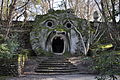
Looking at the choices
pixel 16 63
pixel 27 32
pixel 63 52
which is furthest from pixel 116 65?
pixel 27 32

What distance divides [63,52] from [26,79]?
7.22 m

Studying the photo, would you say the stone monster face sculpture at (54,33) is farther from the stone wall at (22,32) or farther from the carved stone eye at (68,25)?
the stone wall at (22,32)

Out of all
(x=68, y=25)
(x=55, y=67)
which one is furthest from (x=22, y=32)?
(x=55, y=67)

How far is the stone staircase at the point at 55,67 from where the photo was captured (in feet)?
33.3

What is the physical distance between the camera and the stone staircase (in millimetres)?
10141

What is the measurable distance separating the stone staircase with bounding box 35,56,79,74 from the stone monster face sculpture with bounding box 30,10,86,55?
2.53 m

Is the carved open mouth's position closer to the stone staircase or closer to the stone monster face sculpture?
the stone monster face sculpture

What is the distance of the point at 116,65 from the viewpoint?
3375 millimetres

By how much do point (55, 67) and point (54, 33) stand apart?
4.38m

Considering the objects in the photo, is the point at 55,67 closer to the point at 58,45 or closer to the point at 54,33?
the point at 54,33

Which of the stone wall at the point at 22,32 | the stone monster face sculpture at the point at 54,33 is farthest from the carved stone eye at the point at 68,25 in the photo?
the stone wall at the point at 22,32

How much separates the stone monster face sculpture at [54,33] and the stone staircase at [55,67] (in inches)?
99.7

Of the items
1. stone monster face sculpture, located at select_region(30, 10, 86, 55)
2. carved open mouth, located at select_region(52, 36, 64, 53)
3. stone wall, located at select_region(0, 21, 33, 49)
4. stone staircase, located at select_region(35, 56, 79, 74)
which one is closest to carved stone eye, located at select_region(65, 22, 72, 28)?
stone monster face sculpture, located at select_region(30, 10, 86, 55)

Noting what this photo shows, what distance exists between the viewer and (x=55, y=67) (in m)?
10.8
